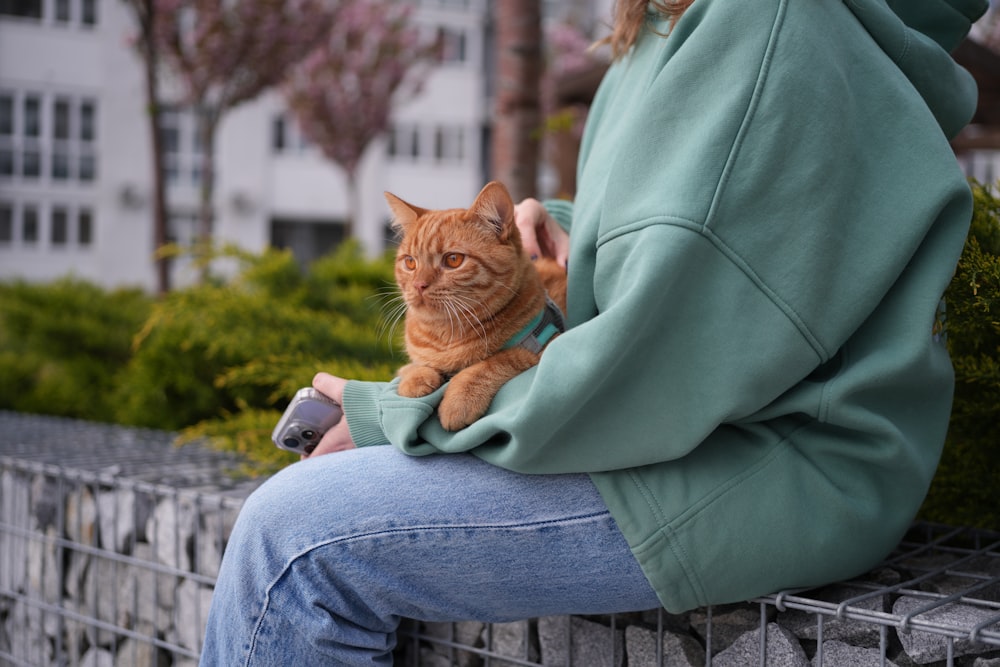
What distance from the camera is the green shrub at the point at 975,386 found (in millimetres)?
1600

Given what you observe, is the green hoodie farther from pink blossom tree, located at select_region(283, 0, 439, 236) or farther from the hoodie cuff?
pink blossom tree, located at select_region(283, 0, 439, 236)

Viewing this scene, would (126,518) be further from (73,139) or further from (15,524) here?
(73,139)

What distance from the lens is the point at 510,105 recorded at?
4.30 metres


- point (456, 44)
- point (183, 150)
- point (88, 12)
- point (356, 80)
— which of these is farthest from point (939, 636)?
point (456, 44)

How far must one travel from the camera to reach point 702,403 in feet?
4.15

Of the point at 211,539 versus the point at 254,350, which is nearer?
the point at 211,539

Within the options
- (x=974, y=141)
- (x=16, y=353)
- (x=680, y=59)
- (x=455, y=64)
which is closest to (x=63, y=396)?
(x=16, y=353)

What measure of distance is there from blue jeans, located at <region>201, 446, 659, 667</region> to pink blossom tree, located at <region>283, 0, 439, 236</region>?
13048 mm

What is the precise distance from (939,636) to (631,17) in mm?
1144

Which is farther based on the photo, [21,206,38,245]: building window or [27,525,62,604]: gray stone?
[21,206,38,245]: building window

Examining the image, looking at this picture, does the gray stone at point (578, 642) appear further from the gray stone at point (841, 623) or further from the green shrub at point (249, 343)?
the green shrub at point (249, 343)

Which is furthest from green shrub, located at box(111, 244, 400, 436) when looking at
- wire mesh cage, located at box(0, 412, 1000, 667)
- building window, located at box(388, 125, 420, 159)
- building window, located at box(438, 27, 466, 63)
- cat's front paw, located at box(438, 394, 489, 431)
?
building window, located at box(438, 27, 466, 63)

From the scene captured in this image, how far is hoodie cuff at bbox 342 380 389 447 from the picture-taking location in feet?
5.00

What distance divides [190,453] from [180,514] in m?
0.74
